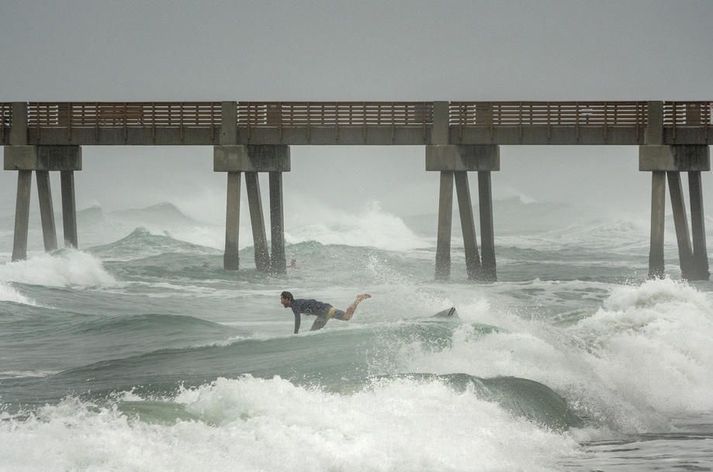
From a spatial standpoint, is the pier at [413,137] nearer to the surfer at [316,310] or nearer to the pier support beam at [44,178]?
the pier support beam at [44,178]

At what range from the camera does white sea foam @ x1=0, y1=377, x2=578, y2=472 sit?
11.3m

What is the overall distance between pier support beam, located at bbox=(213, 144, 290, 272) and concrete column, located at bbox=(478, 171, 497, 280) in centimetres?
566

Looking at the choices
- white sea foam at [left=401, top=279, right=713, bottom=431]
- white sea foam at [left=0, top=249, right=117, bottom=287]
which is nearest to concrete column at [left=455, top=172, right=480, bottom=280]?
white sea foam at [left=0, top=249, right=117, bottom=287]

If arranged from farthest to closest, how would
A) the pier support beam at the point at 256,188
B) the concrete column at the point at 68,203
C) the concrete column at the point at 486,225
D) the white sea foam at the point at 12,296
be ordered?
the concrete column at the point at 68,203 < the pier support beam at the point at 256,188 < the concrete column at the point at 486,225 < the white sea foam at the point at 12,296

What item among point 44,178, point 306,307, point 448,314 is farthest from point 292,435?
point 44,178

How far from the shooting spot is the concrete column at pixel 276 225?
35.3m

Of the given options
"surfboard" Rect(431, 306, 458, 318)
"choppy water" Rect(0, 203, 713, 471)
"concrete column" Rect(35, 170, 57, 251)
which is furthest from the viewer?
"concrete column" Rect(35, 170, 57, 251)

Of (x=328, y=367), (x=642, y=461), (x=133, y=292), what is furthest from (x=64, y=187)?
(x=642, y=461)

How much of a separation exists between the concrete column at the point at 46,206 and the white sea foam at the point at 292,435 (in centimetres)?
2348

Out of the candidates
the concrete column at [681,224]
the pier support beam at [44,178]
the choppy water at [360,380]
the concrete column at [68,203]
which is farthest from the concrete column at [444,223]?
the concrete column at [68,203]

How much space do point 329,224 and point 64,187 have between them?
44987 mm

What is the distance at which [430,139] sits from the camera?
34.2m

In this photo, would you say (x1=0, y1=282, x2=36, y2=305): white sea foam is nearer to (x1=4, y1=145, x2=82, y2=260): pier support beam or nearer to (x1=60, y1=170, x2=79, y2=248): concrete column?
(x1=4, y1=145, x2=82, y2=260): pier support beam

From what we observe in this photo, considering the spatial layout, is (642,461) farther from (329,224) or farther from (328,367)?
(329,224)
